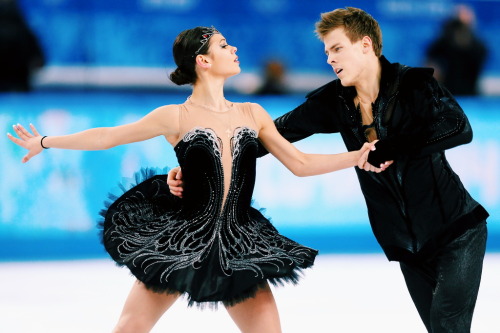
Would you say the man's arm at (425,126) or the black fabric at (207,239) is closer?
the black fabric at (207,239)

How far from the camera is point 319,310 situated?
5.17 meters

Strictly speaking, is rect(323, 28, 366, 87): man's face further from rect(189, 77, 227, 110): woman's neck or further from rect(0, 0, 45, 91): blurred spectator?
rect(0, 0, 45, 91): blurred spectator

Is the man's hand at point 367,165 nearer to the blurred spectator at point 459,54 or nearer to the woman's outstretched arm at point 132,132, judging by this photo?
the woman's outstretched arm at point 132,132

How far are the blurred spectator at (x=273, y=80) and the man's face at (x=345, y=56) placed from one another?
3602 mm

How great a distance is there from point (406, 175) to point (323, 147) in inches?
140

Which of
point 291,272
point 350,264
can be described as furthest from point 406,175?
point 350,264

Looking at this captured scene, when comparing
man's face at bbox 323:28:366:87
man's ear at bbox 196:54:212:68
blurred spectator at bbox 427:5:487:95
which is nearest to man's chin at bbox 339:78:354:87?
man's face at bbox 323:28:366:87

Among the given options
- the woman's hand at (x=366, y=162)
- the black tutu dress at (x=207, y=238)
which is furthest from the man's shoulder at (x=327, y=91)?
the black tutu dress at (x=207, y=238)

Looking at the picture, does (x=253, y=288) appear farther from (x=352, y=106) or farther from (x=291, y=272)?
(x=352, y=106)

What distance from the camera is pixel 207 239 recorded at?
3314 mm

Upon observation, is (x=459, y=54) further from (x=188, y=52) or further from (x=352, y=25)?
(x=188, y=52)

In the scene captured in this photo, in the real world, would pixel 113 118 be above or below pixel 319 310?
above

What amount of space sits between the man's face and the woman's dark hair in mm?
544

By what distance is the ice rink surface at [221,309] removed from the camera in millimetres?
4762
